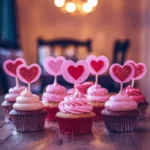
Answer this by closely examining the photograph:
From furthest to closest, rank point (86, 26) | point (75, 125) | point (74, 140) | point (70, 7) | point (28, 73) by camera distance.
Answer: point (86, 26)
point (70, 7)
point (28, 73)
point (75, 125)
point (74, 140)

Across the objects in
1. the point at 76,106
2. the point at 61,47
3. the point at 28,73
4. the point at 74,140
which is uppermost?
the point at 61,47

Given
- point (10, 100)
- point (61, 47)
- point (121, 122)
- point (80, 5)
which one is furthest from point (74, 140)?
point (61, 47)

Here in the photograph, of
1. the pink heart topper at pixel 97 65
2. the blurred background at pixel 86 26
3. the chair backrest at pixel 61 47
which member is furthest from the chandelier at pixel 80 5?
the pink heart topper at pixel 97 65

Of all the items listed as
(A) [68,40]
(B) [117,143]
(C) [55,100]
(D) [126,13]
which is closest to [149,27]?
(D) [126,13]

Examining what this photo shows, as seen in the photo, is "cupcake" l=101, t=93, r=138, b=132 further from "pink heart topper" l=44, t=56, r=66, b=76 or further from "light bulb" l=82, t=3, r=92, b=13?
"light bulb" l=82, t=3, r=92, b=13

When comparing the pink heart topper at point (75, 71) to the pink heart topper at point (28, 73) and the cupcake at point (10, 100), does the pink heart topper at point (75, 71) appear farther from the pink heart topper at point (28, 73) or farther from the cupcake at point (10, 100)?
the cupcake at point (10, 100)

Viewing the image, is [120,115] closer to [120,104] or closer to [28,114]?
[120,104]
